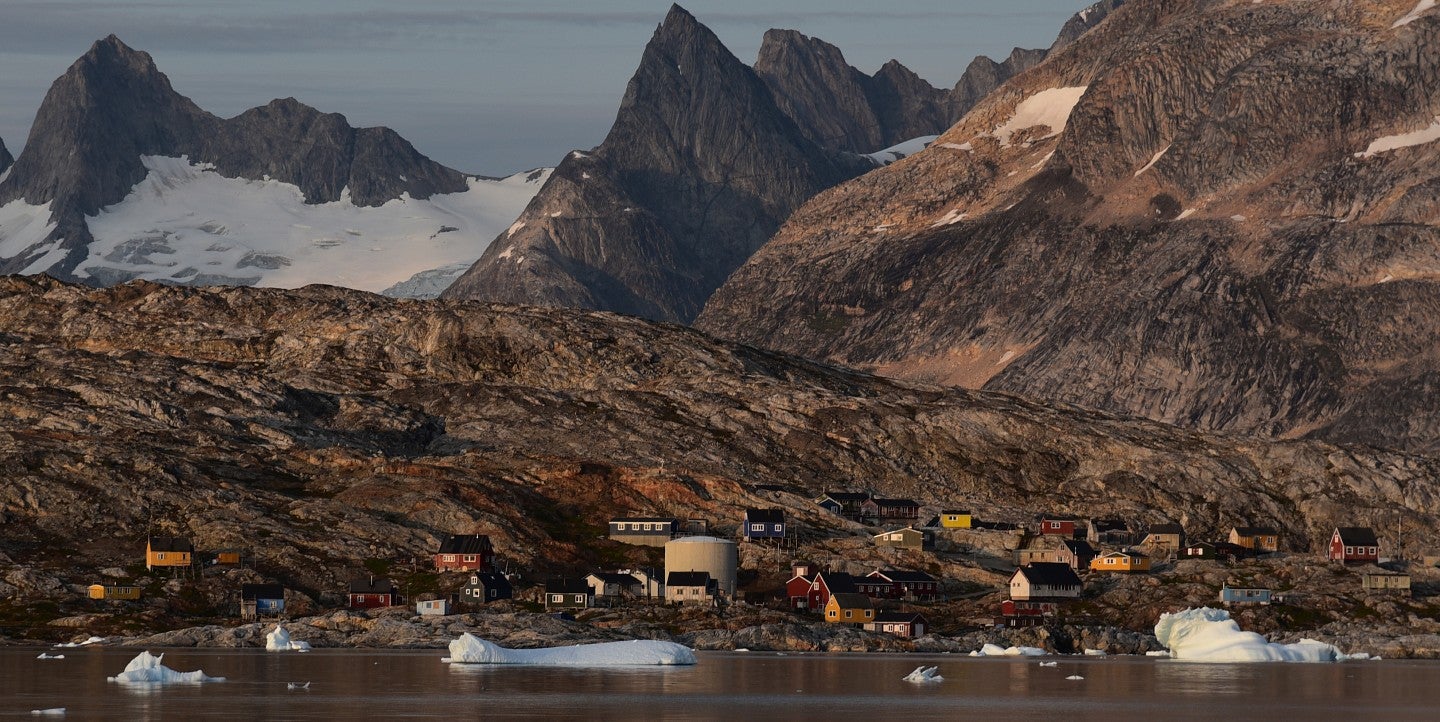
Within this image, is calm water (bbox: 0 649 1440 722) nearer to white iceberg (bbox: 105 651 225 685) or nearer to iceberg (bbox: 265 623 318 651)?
white iceberg (bbox: 105 651 225 685)

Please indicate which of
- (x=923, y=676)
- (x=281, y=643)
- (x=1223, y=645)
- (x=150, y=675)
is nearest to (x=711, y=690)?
(x=923, y=676)

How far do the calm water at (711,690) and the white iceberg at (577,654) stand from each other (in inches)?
98.1

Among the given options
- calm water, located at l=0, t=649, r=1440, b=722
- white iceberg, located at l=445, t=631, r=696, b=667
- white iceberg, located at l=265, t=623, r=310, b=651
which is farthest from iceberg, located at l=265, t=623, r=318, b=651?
white iceberg, located at l=445, t=631, r=696, b=667

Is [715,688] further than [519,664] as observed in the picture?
No

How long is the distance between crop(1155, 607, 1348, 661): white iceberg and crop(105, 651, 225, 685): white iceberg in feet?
317

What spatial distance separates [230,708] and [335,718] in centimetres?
968

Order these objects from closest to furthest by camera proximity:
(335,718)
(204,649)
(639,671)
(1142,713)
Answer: (335,718) → (1142,713) → (639,671) → (204,649)

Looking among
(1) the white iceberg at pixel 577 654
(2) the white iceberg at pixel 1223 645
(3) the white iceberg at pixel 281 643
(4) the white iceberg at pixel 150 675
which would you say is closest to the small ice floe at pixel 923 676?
(1) the white iceberg at pixel 577 654

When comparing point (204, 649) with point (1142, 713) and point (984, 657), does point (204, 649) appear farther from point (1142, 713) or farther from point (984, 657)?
point (1142, 713)

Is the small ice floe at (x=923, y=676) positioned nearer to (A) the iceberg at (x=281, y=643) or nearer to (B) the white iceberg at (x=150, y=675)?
(B) the white iceberg at (x=150, y=675)

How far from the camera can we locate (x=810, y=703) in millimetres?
134375

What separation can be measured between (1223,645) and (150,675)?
102564mm

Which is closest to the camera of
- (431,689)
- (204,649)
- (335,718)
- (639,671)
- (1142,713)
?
(335,718)

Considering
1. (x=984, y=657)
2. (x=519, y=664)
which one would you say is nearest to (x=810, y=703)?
(x=519, y=664)
